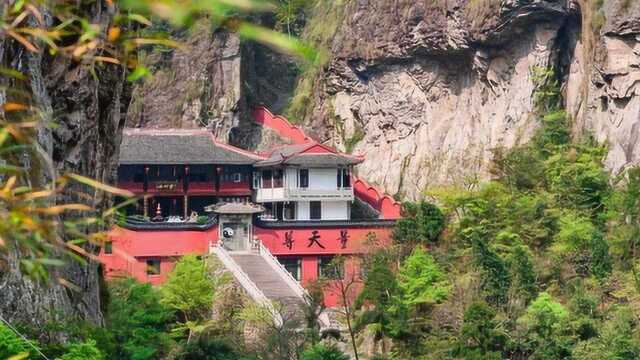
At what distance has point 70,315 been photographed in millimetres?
7426

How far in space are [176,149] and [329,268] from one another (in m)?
6.29

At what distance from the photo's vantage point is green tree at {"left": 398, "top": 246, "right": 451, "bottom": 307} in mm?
19688

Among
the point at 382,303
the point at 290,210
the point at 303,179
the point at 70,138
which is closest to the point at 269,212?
the point at 290,210

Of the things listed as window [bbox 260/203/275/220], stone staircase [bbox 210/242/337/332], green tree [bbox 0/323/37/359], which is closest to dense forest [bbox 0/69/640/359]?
stone staircase [bbox 210/242/337/332]

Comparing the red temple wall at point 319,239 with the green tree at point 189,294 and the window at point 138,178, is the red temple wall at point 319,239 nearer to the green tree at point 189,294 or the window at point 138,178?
the window at point 138,178

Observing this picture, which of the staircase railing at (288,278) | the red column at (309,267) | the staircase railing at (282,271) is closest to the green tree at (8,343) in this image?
the staircase railing at (288,278)

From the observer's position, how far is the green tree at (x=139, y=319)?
44.5 feet

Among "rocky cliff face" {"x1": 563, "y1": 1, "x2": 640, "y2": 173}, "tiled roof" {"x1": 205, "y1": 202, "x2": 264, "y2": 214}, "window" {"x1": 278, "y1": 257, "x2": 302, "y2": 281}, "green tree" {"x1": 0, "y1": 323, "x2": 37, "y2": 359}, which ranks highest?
"rocky cliff face" {"x1": 563, "y1": 1, "x2": 640, "y2": 173}

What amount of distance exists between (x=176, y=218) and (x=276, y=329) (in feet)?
29.7

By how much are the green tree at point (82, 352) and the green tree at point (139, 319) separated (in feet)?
17.1

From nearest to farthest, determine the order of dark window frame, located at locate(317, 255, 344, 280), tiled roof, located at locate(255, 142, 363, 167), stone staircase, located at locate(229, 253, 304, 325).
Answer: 1. stone staircase, located at locate(229, 253, 304, 325)
2. dark window frame, located at locate(317, 255, 344, 280)
3. tiled roof, located at locate(255, 142, 363, 167)

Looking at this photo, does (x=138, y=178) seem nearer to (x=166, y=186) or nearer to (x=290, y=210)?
(x=166, y=186)

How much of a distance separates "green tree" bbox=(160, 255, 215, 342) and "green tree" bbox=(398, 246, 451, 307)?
3609 mm

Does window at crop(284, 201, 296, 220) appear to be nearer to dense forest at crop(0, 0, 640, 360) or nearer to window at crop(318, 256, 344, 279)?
window at crop(318, 256, 344, 279)
